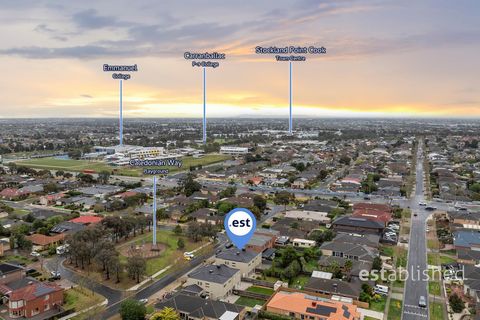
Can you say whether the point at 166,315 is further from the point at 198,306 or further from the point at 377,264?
the point at 377,264

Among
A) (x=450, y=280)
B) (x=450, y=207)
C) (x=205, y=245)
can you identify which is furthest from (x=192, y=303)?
(x=450, y=207)

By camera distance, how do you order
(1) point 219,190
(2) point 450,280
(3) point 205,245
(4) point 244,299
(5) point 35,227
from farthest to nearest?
(1) point 219,190, (5) point 35,227, (3) point 205,245, (2) point 450,280, (4) point 244,299

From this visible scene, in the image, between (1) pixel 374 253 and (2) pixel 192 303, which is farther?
(1) pixel 374 253

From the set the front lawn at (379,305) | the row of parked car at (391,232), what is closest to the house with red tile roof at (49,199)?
the row of parked car at (391,232)

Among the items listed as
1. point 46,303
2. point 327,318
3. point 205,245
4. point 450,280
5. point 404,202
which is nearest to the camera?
point 327,318

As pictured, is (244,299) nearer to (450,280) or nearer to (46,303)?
(46,303)

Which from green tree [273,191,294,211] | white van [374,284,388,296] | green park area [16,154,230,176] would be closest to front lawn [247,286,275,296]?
white van [374,284,388,296]
